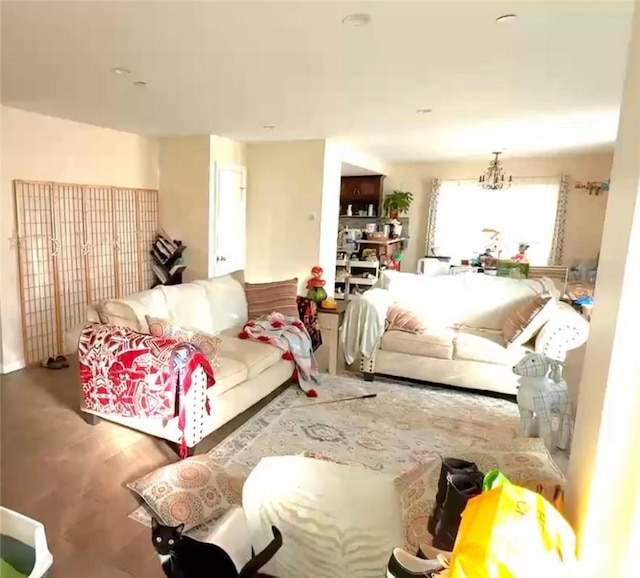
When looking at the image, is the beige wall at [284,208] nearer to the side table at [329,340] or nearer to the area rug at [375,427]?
the side table at [329,340]

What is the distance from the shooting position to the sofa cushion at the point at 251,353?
308 centimetres

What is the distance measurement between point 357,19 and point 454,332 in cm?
276

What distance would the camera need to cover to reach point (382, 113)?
367 centimetres

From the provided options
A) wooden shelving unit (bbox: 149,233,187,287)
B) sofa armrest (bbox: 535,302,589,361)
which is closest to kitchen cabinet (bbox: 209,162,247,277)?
wooden shelving unit (bbox: 149,233,187,287)

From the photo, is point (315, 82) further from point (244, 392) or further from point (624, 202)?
point (624, 202)

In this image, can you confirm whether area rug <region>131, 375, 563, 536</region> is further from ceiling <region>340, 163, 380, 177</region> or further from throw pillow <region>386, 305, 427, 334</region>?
ceiling <region>340, 163, 380, 177</region>

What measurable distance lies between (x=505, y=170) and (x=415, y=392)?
14.5 feet

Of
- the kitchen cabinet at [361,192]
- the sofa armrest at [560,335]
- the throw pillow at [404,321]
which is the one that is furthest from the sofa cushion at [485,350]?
the kitchen cabinet at [361,192]

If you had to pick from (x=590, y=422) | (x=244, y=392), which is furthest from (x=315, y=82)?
(x=590, y=422)

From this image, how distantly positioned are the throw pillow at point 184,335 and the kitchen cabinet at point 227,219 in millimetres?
2264

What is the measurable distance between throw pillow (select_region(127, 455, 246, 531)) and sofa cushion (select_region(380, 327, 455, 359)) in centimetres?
187

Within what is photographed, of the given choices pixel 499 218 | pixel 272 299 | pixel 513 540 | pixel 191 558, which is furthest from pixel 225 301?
pixel 499 218

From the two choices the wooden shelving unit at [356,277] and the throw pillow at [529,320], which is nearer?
the throw pillow at [529,320]

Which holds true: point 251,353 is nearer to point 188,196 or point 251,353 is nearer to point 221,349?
point 221,349
